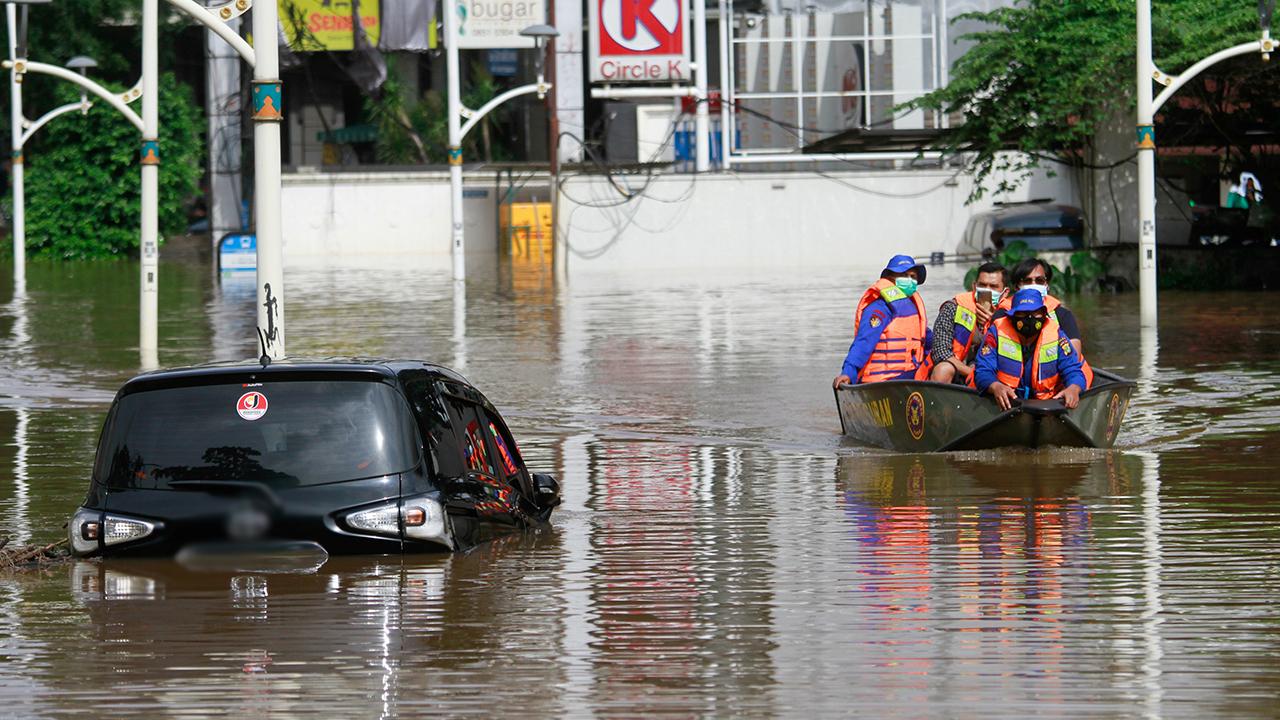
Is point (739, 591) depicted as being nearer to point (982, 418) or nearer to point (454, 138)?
point (982, 418)

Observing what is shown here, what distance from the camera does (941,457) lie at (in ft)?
45.8

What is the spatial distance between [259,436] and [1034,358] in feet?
21.7

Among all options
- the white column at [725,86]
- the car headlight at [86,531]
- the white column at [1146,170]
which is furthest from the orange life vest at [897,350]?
the white column at [725,86]

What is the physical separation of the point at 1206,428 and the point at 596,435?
4575 millimetres

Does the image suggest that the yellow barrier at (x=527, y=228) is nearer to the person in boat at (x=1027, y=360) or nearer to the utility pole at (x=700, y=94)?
the utility pole at (x=700, y=94)

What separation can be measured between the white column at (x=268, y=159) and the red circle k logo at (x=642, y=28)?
27.2 metres

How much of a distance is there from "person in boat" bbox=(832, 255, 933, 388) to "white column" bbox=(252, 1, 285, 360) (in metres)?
4.31

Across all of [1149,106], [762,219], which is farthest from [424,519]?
[762,219]

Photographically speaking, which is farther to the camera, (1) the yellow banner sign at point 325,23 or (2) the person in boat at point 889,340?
(1) the yellow banner sign at point 325,23

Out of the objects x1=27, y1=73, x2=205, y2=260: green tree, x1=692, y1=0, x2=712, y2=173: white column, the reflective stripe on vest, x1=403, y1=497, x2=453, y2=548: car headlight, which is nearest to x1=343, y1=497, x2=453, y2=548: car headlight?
x1=403, y1=497, x2=453, y2=548: car headlight

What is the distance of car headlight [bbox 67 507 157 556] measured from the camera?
848 cm

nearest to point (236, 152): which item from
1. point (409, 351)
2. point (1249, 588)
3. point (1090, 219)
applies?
point (1090, 219)

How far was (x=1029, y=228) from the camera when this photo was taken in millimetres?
36781

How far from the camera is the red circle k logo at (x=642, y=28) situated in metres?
40.0
